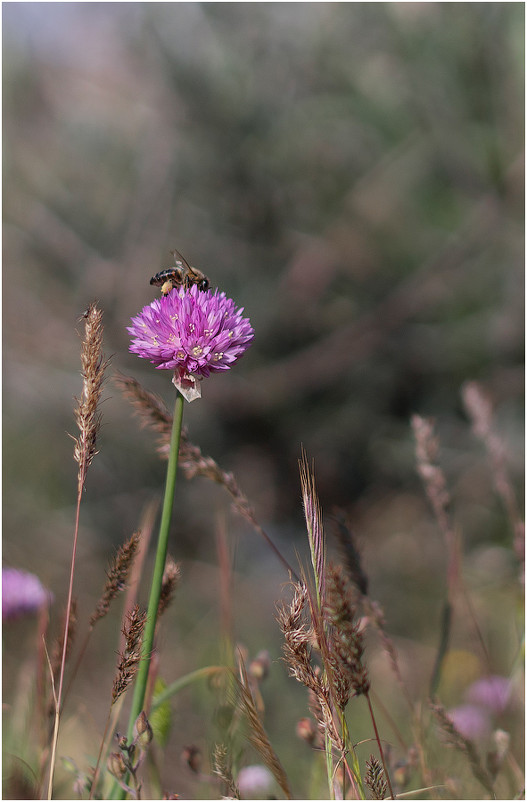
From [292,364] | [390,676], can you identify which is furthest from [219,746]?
[292,364]

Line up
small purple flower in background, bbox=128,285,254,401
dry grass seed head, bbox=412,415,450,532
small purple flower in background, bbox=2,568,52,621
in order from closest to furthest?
small purple flower in background, bbox=128,285,254,401
dry grass seed head, bbox=412,415,450,532
small purple flower in background, bbox=2,568,52,621

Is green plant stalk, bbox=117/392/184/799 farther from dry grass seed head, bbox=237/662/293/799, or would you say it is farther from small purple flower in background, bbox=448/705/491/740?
small purple flower in background, bbox=448/705/491/740

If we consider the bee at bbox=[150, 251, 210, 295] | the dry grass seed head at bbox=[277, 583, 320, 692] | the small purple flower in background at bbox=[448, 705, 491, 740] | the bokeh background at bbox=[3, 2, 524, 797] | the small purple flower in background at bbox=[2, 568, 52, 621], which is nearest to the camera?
the dry grass seed head at bbox=[277, 583, 320, 692]

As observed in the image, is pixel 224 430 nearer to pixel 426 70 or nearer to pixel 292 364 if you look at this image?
pixel 292 364

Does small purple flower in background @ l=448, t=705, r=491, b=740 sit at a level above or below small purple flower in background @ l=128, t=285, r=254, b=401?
below

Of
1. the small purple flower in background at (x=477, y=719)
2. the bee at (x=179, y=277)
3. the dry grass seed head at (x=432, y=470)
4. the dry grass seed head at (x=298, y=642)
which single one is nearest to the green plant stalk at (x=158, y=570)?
the dry grass seed head at (x=298, y=642)

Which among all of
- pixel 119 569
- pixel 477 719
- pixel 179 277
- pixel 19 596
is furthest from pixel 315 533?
pixel 477 719

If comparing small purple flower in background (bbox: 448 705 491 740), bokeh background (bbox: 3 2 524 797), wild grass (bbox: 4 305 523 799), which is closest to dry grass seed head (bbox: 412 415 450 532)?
wild grass (bbox: 4 305 523 799)
